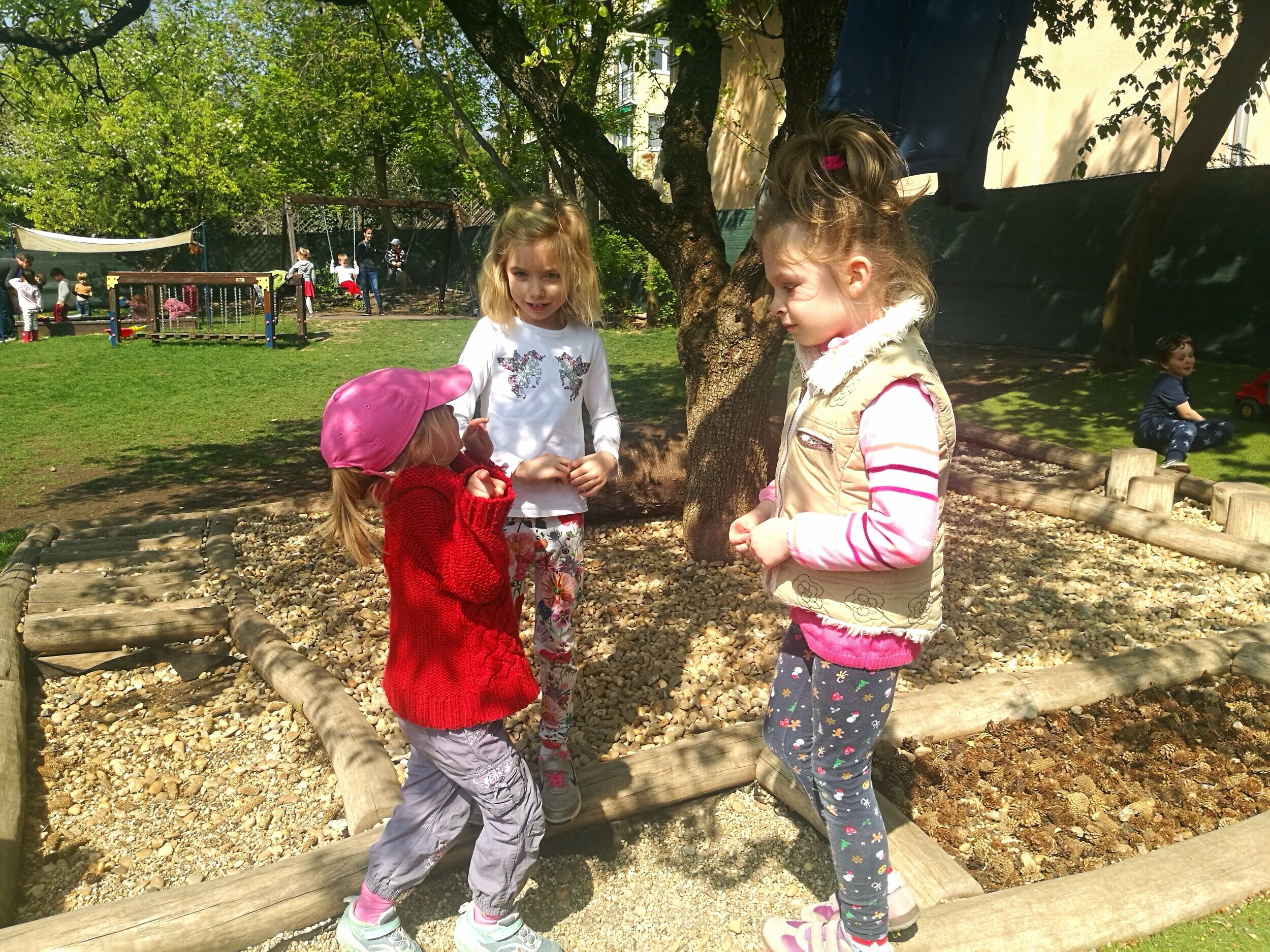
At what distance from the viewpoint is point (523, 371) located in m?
2.93

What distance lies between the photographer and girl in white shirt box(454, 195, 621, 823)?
9.35 feet

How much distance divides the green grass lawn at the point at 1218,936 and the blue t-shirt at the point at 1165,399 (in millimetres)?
5889

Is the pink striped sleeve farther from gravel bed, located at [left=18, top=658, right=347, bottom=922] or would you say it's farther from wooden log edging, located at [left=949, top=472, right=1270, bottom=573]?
wooden log edging, located at [left=949, top=472, right=1270, bottom=573]


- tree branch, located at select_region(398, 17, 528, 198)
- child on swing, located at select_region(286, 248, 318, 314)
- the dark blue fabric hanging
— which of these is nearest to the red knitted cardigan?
the dark blue fabric hanging

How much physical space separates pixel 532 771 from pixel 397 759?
0.50m

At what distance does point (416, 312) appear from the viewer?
76.3 feet

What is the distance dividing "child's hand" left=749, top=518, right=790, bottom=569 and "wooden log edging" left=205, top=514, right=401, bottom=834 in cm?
150

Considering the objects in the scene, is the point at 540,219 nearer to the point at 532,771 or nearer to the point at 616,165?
the point at 532,771

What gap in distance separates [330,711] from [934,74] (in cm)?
291

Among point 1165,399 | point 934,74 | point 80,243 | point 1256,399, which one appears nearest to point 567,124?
point 934,74

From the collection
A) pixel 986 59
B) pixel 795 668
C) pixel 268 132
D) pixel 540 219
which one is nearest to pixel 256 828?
pixel 795 668

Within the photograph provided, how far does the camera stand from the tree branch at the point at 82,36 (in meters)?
6.32

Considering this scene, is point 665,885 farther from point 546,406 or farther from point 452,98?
point 452,98

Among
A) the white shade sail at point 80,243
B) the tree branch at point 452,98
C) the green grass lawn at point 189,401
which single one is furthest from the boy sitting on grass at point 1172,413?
the white shade sail at point 80,243
